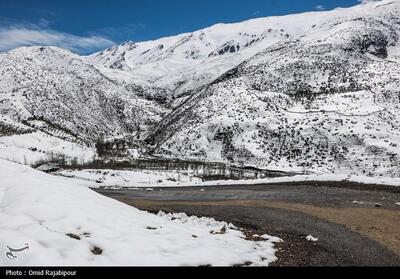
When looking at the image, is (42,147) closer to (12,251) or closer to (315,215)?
(315,215)

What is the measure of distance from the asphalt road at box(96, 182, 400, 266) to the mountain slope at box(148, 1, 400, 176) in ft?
166

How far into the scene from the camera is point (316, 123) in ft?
302

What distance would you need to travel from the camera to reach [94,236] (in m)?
11.3

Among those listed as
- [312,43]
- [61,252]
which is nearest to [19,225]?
[61,252]

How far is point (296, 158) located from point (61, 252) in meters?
77.6

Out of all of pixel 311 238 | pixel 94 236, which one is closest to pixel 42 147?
pixel 311 238

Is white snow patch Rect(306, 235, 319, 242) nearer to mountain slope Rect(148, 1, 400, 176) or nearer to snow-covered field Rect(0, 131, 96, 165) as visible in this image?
mountain slope Rect(148, 1, 400, 176)

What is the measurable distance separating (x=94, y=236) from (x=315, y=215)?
10387 mm

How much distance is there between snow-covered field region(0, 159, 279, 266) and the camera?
984cm

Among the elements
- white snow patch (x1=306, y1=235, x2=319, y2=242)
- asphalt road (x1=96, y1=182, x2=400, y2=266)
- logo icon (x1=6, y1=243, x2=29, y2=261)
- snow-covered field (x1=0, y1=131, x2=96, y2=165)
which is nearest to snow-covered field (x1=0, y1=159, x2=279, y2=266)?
logo icon (x1=6, y1=243, x2=29, y2=261)
